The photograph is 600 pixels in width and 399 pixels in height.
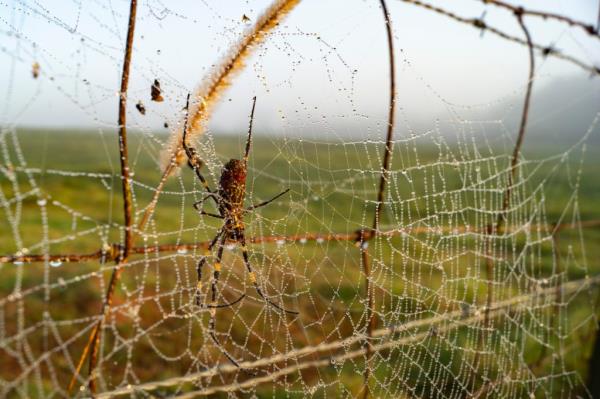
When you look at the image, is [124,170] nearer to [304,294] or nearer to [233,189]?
[233,189]

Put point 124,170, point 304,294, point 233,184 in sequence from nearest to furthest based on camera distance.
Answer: point 124,170 < point 233,184 < point 304,294

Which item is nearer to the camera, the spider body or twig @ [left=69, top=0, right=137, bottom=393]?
twig @ [left=69, top=0, right=137, bottom=393]

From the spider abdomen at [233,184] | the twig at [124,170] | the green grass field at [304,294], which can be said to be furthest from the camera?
the green grass field at [304,294]

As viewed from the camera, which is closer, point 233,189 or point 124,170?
point 124,170

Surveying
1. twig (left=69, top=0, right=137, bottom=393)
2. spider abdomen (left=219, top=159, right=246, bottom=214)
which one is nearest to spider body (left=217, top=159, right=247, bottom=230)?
spider abdomen (left=219, top=159, right=246, bottom=214)

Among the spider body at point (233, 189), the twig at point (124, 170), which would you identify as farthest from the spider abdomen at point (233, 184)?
the twig at point (124, 170)

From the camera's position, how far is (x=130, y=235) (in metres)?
1.14

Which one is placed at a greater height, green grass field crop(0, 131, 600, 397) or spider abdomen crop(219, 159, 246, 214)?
spider abdomen crop(219, 159, 246, 214)

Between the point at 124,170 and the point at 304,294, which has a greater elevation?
the point at 124,170

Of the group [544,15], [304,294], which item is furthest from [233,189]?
[304,294]

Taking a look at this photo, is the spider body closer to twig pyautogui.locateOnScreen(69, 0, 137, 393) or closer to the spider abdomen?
the spider abdomen

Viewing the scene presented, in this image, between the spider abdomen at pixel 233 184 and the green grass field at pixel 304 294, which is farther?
the green grass field at pixel 304 294

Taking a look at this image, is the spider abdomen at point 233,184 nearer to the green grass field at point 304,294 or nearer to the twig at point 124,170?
the green grass field at point 304,294

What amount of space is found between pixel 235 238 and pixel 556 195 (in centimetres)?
2057
